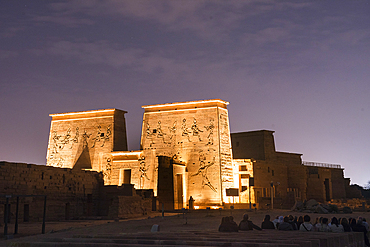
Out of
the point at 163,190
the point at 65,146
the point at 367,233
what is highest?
the point at 65,146

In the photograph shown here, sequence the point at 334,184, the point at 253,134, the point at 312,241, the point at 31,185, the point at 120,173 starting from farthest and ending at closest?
the point at 334,184
the point at 253,134
the point at 120,173
the point at 31,185
the point at 312,241

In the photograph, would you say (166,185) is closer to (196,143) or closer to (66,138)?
(196,143)

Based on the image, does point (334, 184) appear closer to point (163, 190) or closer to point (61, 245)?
point (163, 190)

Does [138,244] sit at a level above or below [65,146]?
below

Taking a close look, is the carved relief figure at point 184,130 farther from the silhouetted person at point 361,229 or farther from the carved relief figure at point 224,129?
the silhouetted person at point 361,229

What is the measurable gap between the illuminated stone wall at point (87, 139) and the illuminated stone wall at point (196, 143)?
251 centimetres

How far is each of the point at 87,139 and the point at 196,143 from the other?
9.50 m

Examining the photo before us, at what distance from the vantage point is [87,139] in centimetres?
3375

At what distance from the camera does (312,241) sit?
8203 mm

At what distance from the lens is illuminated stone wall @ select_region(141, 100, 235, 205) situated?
1158 inches

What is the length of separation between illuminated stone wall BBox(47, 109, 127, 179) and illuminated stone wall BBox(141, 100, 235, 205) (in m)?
2.51

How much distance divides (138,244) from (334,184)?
1573 inches

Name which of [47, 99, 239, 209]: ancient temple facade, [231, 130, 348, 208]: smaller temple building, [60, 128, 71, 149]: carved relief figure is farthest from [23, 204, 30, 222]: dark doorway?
[231, 130, 348, 208]: smaller temple building

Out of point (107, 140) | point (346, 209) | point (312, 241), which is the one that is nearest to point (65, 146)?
point (107, 140)
